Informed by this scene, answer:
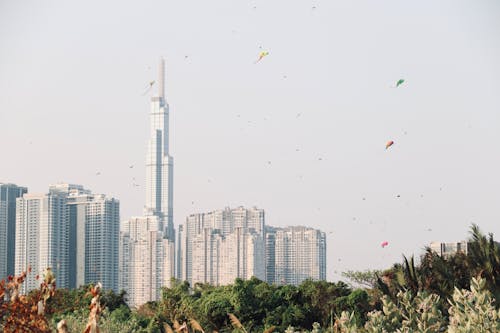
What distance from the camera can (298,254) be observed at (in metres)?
141

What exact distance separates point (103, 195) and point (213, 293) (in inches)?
5010

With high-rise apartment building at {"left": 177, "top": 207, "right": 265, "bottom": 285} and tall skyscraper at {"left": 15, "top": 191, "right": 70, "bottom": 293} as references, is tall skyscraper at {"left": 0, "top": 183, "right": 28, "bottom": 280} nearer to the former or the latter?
tall skyscraper at {"left": 15, "top": 191, "right": 70, "bottom": 293}

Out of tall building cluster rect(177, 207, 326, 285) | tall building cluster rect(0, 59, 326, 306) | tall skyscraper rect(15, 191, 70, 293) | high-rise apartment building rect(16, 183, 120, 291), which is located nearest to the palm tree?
tall building cluster rect(0, 59, 326, 306)

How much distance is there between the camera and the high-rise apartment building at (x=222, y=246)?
13888 centimetres

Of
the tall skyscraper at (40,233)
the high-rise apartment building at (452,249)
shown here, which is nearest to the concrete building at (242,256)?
the tall skyscraper at (40,233)

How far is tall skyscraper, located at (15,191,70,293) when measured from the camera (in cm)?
12681

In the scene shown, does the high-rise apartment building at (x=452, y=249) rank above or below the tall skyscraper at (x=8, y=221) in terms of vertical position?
below

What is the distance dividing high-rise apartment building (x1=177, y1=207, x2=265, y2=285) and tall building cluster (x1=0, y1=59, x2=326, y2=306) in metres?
0.14

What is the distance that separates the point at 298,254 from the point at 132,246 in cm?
3138

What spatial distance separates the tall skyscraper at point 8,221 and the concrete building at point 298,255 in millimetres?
37937

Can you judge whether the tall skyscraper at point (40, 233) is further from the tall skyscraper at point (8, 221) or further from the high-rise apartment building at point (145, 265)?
the high-rise apartment building at point (145, 265)

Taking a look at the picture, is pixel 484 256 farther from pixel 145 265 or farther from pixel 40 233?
pixel 145 265

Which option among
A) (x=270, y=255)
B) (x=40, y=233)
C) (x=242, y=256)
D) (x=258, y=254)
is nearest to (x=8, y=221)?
(x=40, y=233)

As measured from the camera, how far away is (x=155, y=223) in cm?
17850
